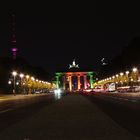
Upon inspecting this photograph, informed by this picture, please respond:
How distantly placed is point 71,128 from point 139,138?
4.73 m

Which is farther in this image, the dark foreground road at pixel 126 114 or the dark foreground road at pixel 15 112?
the dark foreground road at pixel 15 112

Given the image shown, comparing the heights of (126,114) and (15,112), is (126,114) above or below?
below

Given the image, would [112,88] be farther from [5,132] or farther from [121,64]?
[5,132]

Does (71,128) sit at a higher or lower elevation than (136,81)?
lower

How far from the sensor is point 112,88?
447 feet

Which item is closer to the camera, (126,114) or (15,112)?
(126,114)

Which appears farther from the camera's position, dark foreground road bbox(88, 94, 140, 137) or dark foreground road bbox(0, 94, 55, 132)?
dark foreground road bbox(0, 94, 55, 132)

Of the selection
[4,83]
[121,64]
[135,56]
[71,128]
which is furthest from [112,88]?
[71,128]

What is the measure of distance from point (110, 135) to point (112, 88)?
12079cm

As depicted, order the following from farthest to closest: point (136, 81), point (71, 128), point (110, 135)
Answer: point (136, 81)
point (71, 128)
point (110, 135)

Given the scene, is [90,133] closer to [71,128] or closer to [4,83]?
[71,128]

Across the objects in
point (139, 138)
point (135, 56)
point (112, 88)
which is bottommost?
point (139, 138)

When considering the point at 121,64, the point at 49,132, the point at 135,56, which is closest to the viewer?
the point at 49,132

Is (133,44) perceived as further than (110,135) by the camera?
Yes
